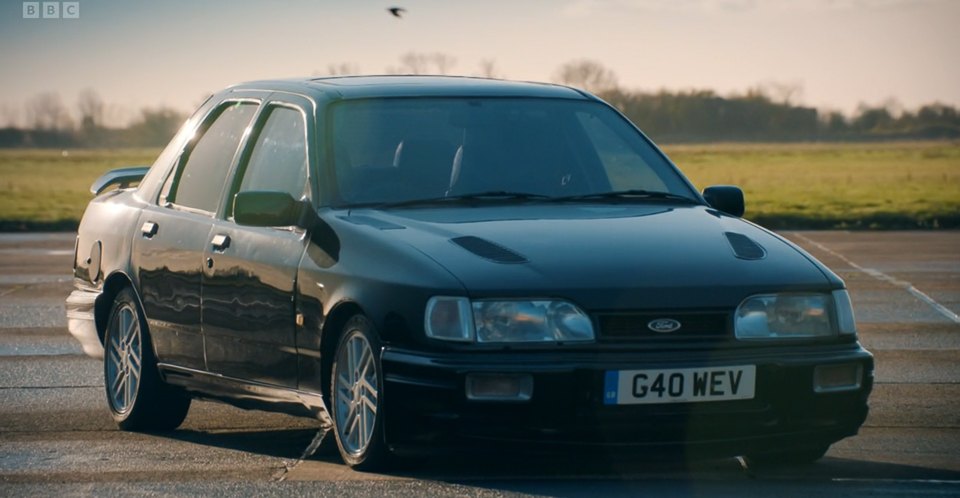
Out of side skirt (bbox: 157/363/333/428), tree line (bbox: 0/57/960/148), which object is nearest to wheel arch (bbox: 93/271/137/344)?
side skirt (bbox: 157/363/333/428)

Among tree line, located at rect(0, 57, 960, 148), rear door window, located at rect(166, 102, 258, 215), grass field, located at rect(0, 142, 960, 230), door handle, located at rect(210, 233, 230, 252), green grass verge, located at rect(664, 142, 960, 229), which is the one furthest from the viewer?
tree line, located at rect(0, 57, 960, 148)

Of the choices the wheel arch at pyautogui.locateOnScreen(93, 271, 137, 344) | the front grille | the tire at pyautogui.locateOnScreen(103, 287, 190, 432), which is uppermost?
the front grille

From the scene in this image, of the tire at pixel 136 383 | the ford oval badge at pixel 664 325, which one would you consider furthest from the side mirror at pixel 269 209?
the ford oval badge at pixel 664 325

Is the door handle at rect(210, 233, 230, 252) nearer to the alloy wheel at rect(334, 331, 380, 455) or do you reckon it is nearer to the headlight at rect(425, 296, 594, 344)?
the alloy wheel at rect(334, 331, 380, 455)

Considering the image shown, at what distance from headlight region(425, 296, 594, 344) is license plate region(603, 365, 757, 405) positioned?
201mm

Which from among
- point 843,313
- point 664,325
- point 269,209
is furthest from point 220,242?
point 843,313

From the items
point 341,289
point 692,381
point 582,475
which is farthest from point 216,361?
point 692,381

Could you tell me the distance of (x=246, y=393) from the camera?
8.02 m

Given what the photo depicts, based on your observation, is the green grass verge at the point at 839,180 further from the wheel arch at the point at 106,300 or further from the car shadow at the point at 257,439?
the car shadow at the point at 257,439

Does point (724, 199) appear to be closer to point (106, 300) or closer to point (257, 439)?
point (257, 439)

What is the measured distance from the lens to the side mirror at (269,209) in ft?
25.1

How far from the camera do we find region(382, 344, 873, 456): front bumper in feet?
21.5

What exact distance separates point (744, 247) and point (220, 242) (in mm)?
2347

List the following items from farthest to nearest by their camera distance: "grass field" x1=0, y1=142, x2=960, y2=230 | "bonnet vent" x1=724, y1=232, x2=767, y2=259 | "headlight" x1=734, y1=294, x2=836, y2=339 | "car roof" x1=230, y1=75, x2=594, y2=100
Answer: "grass field" x1=0, y1=142, x2=960, y2=230
"car roof" x1=230, y1=75, x2=594, y2=100
"bonnet vent" x1=724, y1=232, x2=767, y2=259
"headlight" x1=734, y1=294, x2=836, y2=339
